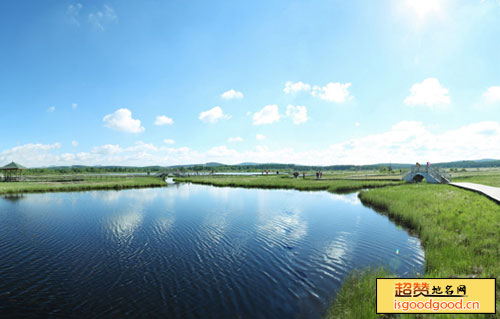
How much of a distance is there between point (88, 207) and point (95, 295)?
89.3 feet

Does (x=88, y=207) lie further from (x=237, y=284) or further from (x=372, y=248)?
(x=372, y=248)

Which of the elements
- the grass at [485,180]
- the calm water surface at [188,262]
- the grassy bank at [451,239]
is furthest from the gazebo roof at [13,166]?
the grass at [485,180]

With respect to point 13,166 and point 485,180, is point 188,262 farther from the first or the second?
point 13,166

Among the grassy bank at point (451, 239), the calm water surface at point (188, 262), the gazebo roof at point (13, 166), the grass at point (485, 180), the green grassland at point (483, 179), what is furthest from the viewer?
the gazebo roof at point (13, 166)

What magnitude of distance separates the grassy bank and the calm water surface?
1.14 meters

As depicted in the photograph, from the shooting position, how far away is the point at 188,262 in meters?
13.9

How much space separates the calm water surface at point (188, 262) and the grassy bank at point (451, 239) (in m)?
1.14

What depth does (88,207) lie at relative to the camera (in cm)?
3228

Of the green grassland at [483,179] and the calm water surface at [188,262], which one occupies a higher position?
the green grassland at [483,179]

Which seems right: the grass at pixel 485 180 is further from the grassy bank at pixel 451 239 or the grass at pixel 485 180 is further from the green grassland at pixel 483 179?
the grassy bank at pixel 451 239

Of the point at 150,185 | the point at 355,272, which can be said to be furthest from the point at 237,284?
the point at 150,185

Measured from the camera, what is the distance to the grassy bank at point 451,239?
946 cm

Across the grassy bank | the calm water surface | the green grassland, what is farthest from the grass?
the calm water surface

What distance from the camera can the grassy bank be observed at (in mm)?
9461
